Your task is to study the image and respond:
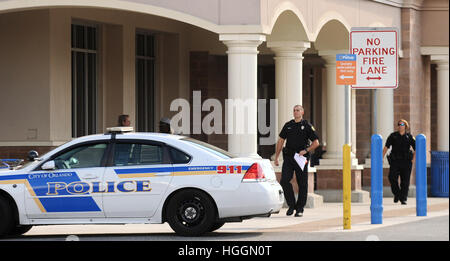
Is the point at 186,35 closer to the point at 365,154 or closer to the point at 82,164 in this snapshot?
the point at 365,154

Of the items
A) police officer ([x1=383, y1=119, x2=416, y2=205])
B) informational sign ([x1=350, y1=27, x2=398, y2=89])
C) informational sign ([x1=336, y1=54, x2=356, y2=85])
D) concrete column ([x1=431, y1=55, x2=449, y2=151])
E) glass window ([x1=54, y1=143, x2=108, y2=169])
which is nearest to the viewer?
glass window ([x1=54, y1=143, x2=108, y2=169])

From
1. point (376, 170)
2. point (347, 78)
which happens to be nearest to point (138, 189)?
point (347, 78)

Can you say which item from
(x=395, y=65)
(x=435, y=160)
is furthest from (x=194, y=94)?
(x=395, y=65)

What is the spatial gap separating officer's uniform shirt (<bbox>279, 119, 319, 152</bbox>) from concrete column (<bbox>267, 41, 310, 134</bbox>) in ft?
9.52

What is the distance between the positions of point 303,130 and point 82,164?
4535mm

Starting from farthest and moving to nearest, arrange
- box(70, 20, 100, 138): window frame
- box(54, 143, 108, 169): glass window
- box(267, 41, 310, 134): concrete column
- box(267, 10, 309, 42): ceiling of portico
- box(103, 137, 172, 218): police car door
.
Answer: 1. box(70, 20, 100, 138): window frame
2. box(267, 41, 310, 134): concrete column
3. box(267, 10, 309, 42): ceiling of portico
4. box(54, 143, 108, 169): glass window
5. box(103, 137, 172, 218): police car door

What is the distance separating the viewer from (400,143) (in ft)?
74.9

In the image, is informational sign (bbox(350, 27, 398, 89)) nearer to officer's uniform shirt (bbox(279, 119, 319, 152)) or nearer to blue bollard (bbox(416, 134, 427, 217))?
blue bollard (bbox(416, 134, 427, 217))

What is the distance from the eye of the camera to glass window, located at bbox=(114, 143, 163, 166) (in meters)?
14.8

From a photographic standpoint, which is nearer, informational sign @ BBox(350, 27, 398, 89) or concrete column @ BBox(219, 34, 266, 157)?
informational sign @ BBox(350, 27, 398, 89)

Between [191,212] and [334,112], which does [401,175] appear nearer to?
[334,112]

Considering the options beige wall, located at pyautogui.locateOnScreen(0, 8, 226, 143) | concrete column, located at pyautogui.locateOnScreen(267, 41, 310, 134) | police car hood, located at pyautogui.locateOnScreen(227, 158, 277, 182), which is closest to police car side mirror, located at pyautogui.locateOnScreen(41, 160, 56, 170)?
police car hood, located at pyautogui.locateOnScreen(227, 158, 277, 182)

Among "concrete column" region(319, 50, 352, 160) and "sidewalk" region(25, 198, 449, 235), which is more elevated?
"concrete column" region(319, 50, 352, 160)

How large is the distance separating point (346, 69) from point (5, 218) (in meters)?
4.97
